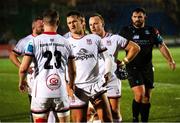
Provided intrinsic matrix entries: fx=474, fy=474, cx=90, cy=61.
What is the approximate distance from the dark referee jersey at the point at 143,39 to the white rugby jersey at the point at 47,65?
11.3 feet

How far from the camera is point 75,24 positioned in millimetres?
6957

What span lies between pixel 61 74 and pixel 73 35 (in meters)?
1.16

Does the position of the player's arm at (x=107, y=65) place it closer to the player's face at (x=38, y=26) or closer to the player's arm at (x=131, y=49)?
the player's arm at (x=131, y=49)

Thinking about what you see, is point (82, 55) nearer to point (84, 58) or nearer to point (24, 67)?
point (84, 58)

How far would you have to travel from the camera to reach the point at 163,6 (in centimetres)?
7638

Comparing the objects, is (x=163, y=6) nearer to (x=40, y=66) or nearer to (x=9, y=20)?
(x=9, y=20)

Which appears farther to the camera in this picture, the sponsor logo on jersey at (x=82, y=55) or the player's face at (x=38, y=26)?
the player's face at (x=38, y=26)

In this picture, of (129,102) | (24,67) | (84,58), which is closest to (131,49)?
(84,58)

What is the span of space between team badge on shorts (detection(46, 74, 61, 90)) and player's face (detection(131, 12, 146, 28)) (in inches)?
140

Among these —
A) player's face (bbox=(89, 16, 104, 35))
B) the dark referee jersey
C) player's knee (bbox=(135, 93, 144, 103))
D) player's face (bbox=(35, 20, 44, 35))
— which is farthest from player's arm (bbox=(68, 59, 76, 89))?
the dark referee jersey

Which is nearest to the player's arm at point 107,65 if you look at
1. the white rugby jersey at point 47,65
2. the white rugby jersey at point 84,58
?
the white rugby jersey at point 84,58

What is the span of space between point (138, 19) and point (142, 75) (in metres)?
1.11

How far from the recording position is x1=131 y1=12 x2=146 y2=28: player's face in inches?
362

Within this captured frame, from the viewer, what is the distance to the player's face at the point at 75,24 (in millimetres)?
6891
